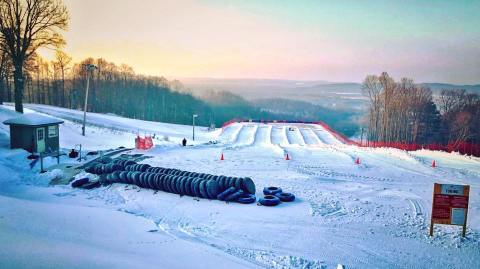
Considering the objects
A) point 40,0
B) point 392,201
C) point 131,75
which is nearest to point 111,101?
point 131,75

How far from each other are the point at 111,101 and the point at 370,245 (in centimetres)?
8585

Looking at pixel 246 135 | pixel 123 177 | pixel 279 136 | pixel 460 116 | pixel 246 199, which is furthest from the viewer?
pixel 460 116

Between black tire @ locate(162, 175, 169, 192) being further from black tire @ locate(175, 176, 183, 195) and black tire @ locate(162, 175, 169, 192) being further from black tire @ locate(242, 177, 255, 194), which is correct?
black tire @ locate(242, 177, 255, 194)

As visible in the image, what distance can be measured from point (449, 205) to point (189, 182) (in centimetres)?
914

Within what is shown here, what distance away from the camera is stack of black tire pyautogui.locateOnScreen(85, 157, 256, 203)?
46.0 ft

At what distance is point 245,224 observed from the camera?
11.4m

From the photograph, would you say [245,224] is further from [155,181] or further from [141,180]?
[141,180]

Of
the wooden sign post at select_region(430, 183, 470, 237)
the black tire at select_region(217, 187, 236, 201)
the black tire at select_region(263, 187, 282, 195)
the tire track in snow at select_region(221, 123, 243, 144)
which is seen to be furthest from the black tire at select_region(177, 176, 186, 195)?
the tire track in snow at select_region(221, 123, 243, 144)

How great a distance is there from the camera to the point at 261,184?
16.7 metres

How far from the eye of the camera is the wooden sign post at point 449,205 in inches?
425

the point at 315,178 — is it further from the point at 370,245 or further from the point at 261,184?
the point at 370,245

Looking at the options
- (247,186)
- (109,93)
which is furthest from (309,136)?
(109,93)

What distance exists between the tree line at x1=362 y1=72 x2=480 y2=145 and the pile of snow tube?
5219 cm

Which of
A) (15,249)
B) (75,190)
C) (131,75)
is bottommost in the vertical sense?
(75,190)
